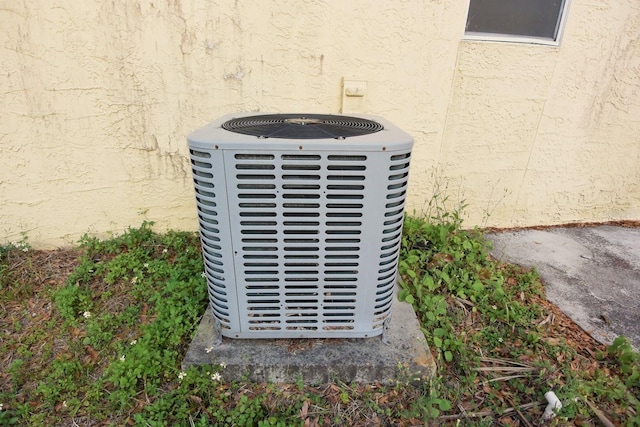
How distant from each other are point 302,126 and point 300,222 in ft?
1.68

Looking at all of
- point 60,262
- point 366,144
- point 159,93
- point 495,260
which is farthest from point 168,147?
point 495,260

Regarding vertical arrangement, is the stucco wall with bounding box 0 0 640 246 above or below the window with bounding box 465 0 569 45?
below

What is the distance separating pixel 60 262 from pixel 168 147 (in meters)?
1.31

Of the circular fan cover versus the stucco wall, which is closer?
the circular fan cover

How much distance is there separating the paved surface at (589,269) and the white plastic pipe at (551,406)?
2.37ft

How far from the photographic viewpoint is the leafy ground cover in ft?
5.27

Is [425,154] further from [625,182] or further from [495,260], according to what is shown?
[625,182]

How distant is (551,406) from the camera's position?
1.55 m

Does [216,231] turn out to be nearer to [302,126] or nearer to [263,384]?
[302,126]

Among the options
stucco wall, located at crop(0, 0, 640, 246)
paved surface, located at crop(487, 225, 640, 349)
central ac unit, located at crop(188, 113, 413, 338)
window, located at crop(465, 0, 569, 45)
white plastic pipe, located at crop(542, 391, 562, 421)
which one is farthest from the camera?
window, located at crop(465, 0, 569, 45)

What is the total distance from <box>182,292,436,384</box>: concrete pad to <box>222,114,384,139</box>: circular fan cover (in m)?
1.10

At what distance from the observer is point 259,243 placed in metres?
1.50

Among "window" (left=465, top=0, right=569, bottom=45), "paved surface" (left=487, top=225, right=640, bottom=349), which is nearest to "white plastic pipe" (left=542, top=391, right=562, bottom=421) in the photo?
"paved surface" (left=487, top=225, right=640, bottom=349)

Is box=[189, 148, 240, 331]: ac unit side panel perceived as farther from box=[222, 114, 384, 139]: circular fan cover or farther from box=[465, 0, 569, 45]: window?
box=[465, 0, 569, 45]: window
